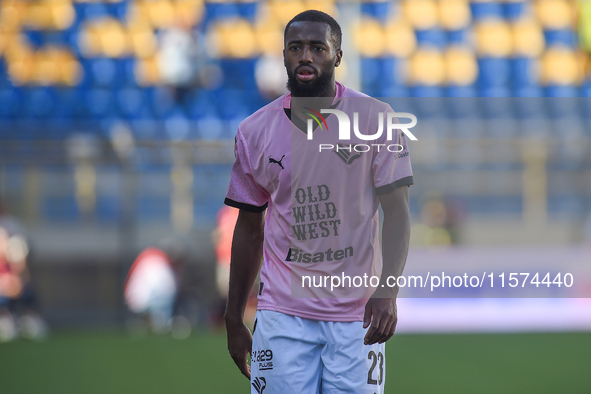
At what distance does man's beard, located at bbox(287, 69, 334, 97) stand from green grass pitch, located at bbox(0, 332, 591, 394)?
3946 millimetres

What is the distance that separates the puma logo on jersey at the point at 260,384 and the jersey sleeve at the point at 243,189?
0.60 m

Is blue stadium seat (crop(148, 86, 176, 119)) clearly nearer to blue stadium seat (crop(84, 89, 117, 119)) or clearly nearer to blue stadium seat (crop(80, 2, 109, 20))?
blue stadium seat (crop(84, 89, 117, 119))

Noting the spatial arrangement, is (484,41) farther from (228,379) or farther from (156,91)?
(228,379)

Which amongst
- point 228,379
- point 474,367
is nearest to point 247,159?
point 228,379

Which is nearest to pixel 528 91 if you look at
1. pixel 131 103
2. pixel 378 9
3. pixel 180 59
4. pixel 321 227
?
pixel 378 9

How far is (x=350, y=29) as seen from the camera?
442 inches

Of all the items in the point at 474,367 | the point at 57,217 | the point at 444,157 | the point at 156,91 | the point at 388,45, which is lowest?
the point at 474,367

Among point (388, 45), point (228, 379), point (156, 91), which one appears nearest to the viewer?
point (228, 379)

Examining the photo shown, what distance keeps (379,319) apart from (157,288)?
7.70m

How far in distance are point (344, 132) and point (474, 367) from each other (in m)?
5.01

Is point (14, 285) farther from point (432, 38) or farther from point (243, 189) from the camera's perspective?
point (432, 38)

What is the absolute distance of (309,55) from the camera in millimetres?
2350

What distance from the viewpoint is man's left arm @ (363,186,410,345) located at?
2.23 meters

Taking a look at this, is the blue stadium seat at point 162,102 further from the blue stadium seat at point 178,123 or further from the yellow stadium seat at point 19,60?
the yellow stadium seat at point 19,60
